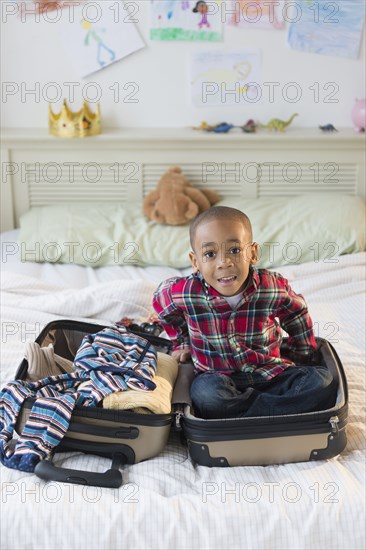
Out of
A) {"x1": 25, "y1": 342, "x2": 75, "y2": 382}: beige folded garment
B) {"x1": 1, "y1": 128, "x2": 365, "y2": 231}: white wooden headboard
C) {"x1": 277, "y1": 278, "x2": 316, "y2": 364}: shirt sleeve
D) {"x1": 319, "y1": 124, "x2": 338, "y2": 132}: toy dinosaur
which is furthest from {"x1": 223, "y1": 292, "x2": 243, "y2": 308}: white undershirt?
{"x1": 319, "y1": 124, "x2": 338, "y2": 132}: toy dinosaur

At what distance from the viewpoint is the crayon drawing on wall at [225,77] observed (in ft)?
9.71

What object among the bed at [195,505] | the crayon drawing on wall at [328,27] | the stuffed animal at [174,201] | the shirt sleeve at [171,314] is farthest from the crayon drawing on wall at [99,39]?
the bed at [195,505]

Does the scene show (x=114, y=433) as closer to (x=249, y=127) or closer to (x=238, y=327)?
(x=238, y=327)

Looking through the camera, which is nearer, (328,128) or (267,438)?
(267,438)

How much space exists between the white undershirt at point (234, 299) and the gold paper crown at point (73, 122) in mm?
1434

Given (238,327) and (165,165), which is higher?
(165,165)

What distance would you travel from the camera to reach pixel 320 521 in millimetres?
1404

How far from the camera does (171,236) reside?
275 centimetres

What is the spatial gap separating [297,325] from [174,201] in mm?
1163

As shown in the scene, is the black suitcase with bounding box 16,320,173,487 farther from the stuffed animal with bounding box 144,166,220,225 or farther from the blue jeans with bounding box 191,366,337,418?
the stuffed animal with bounding box 144,166,220,225

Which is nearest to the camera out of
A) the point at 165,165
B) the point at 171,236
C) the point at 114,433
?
the point at 114,433

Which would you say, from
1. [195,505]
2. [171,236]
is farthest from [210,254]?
[171,236]

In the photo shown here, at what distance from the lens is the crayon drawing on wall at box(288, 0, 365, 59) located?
9.52ft

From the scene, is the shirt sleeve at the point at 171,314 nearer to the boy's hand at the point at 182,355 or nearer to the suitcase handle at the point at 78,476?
the boy's hand at the point at 182,355
